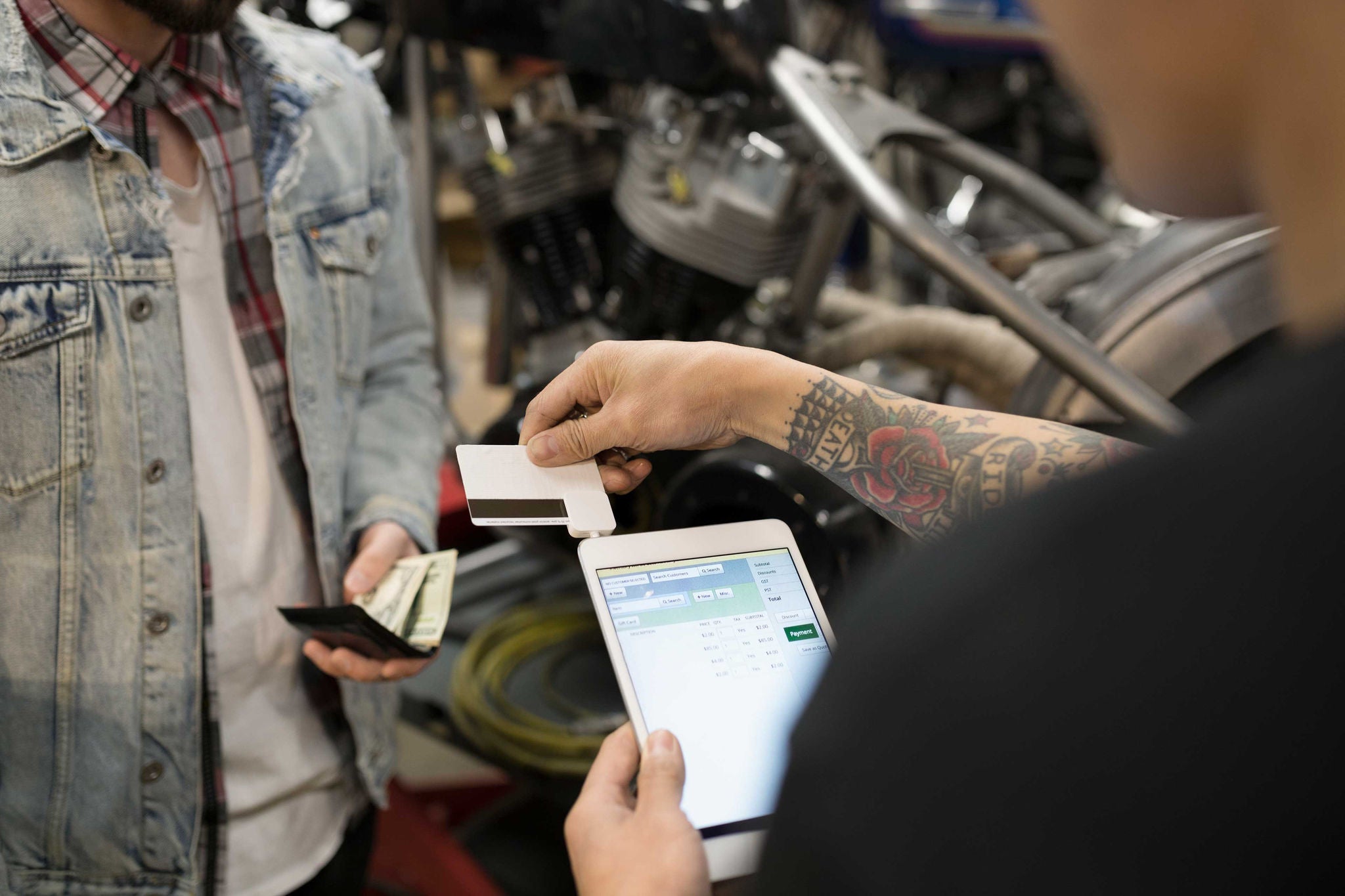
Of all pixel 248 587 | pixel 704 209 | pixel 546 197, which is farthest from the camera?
pixel 546 197

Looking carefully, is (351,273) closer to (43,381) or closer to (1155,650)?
(43,381)

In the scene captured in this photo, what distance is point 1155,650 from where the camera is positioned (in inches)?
10.0

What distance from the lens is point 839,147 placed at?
1146mm

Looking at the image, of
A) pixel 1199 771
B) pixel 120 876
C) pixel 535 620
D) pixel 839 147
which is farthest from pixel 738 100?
pixel 1199 771

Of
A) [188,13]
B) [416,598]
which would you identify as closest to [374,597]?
[416,598]

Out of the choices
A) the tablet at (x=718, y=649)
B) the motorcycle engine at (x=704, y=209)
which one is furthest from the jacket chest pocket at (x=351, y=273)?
the motorcycle engine at (x=704, y=209)

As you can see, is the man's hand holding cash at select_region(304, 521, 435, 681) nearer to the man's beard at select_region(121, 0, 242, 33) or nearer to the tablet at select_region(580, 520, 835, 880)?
the tablet at select_region(580, 520, 835, 880)

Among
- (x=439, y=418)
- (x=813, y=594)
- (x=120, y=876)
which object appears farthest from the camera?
(x=439, y=418)

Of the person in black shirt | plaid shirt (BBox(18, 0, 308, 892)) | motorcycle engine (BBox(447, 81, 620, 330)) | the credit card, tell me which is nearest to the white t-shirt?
plaid shirt (BBox(18, 0, 308, 892))

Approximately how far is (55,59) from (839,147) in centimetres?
77

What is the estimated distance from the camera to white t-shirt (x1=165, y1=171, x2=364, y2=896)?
2.56ft

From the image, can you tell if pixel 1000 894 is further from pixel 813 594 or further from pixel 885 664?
pixel 813 594

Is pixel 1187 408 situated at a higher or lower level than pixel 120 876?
higher

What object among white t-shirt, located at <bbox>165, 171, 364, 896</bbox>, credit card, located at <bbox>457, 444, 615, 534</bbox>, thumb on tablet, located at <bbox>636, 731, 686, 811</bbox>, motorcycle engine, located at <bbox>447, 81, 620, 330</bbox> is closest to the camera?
thumb on tablet, located at <bbox>636, 731, 686, 811</bbox>
